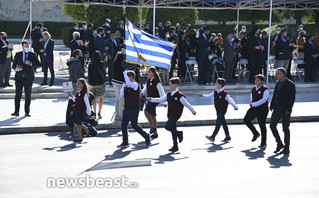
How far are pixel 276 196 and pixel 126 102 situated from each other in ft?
15.6

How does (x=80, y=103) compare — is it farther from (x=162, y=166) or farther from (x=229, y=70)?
(x=229, y=70)

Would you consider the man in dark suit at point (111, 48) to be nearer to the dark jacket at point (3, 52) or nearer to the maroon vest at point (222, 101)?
the dark jacket at point (3, 52)

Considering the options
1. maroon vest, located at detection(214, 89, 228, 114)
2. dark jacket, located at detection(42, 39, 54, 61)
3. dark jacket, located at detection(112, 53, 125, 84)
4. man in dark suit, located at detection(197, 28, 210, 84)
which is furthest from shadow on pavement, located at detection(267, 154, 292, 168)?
dark jacket, located at detection(42, 39, 54, 61)

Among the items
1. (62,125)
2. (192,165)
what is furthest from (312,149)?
(62,125)

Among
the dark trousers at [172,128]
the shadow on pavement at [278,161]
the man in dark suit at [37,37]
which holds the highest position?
the man in dark suit at [37,37]

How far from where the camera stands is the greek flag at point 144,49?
14.0 metres

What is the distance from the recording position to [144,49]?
14312 millimetres

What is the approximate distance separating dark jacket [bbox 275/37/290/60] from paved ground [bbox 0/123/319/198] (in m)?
8.47

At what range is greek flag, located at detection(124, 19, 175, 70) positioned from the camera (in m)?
14.0

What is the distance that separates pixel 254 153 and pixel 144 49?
3.93m

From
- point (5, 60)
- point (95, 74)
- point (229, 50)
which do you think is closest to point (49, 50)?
point (5, 60)

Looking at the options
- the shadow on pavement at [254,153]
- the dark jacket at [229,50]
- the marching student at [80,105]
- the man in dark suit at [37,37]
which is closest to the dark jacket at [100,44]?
the man in dark suit at [37,37]

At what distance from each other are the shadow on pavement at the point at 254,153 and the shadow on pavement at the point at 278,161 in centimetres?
25

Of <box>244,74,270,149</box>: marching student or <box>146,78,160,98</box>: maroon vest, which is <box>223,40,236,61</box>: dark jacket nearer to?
<box>146,78,160,98</box>: maroon vest
